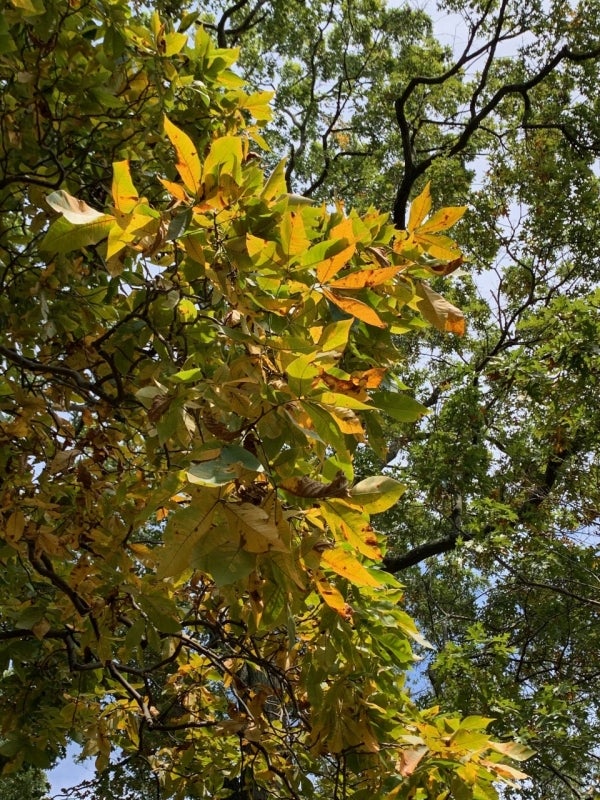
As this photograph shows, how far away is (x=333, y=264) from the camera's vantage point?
4.11 ft

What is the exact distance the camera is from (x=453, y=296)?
29.4ft

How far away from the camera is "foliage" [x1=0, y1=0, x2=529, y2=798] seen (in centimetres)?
122

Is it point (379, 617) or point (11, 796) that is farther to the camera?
point (11, 796)

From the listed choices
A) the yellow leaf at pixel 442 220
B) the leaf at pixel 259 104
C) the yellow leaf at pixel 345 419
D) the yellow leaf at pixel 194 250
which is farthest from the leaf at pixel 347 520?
the leaf at pixel 259 104

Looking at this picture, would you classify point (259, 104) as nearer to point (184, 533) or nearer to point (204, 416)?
point (204, 416)

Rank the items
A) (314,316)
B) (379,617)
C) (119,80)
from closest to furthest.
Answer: (314,316)
(379,617)
(119,80)

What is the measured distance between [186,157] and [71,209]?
227mm

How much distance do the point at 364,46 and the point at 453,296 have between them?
3.70 m

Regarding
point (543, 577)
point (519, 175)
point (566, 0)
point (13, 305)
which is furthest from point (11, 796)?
point (566, 0)

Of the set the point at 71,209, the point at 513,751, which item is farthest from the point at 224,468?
the point at 513,751

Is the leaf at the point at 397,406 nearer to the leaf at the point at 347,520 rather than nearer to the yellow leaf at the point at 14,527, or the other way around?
the leaf at the point at 347,520

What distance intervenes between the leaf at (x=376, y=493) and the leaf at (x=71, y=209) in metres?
0.68

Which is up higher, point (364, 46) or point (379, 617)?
point (364, 46)

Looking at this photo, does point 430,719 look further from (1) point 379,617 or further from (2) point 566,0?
(2) point 566,0
